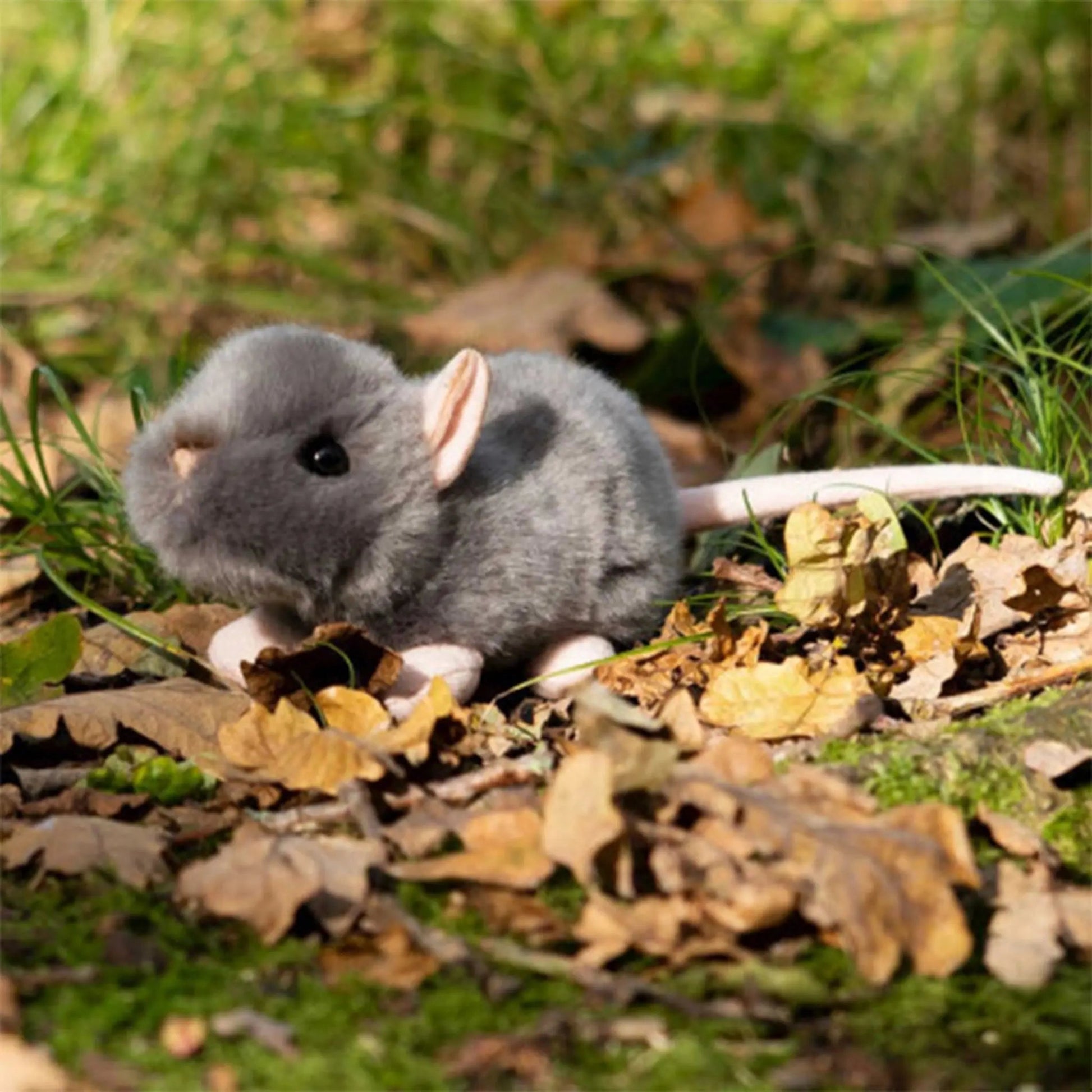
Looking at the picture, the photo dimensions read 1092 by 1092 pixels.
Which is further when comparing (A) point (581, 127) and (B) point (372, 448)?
(A) point (581, 127)

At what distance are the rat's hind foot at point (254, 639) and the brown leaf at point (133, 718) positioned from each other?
4.3 inches

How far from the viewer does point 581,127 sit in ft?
24.2

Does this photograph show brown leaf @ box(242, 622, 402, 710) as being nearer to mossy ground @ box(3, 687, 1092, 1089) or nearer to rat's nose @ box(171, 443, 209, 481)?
rat's nose @ box(171, 443, 209, 481)

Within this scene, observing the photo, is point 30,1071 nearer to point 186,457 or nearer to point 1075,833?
point 186,457

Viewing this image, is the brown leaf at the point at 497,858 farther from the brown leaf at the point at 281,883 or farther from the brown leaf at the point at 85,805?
the brown leaf at the point at 85,805

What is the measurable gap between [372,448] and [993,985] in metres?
1.53

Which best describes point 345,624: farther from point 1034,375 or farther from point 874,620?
point 1034,375

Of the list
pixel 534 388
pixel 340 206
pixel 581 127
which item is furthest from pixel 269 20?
pixel 534 388

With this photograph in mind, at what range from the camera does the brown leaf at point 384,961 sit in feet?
7.54

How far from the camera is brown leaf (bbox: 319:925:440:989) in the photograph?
2297 mm

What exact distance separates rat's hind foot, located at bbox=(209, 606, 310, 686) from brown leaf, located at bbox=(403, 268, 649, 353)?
2.28m

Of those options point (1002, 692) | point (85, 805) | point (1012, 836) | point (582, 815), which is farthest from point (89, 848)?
point (1002, 692)

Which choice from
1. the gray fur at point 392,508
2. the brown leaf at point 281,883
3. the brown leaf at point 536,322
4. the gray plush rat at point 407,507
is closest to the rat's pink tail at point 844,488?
the gray plush rat at point 407,507

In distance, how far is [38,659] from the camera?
11.2 ft
